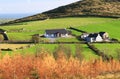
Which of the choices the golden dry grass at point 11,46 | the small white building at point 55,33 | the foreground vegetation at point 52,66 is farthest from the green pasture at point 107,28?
the foreground vegetation at point 52,66

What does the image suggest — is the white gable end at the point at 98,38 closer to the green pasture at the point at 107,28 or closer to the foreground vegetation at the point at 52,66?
the green pasture at the point at 107,28

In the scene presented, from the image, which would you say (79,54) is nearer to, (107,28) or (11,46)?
(11,46)

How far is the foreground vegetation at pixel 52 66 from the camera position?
291ft

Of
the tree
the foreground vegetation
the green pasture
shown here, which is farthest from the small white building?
the foreground vegetation

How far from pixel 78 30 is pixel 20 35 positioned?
2487 centimetres

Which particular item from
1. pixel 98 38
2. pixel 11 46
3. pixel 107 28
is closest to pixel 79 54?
pixel 11 46

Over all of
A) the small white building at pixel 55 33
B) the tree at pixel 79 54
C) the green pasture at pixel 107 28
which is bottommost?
the green pasture at pixel 107 28

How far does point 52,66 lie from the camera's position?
92.7 m

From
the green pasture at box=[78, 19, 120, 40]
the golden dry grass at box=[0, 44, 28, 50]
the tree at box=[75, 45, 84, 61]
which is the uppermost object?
the tree at box=[75, 45, 84, 61]

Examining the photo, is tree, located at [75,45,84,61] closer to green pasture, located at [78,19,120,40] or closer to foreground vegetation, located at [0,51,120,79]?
foreground vegetation, located at [0,51,120,79]

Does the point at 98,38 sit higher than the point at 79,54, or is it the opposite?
the point at 79,54

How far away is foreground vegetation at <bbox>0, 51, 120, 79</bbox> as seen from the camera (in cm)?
8869

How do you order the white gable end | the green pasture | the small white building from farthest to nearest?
the green pasture, the small white building, the white gable end

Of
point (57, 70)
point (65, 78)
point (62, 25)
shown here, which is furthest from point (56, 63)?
point (62, 25)
